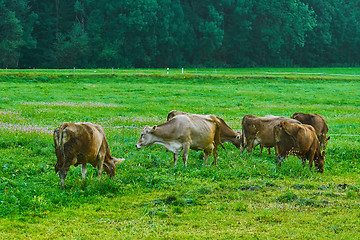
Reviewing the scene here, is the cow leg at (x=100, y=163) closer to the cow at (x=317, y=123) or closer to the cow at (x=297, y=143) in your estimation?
the cow at (x=297, y=143)

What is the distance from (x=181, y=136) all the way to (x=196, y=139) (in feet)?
1.95

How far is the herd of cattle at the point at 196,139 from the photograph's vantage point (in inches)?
452

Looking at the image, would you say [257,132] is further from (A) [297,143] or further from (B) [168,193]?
(B) [168,193]

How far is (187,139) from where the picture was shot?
15.2 metres

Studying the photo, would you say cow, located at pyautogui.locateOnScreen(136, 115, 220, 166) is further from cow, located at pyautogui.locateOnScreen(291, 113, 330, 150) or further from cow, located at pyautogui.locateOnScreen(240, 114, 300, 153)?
cow, located at pyautogui.locateOnScreen(291, 113, 330, 150)

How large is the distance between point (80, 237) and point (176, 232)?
187 centimetres

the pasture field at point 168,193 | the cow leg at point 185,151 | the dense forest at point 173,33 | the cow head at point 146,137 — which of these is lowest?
the pasture field at point 168,193

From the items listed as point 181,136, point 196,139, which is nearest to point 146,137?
point 181,136

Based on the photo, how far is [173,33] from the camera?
90.6 metres

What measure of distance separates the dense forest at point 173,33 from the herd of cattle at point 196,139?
6799 centimetres

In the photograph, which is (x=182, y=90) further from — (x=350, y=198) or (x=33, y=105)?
(x=350, y=198)

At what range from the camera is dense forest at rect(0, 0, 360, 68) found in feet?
272

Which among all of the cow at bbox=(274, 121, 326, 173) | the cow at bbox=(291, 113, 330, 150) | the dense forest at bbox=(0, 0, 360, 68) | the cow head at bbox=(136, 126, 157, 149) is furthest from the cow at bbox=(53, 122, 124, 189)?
the dense forest at bbox=(0, 0, 360, 68)

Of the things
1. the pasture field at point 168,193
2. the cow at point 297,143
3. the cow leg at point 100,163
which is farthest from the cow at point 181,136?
the cow leg at point 100,163
